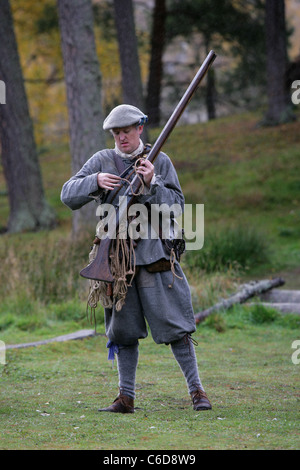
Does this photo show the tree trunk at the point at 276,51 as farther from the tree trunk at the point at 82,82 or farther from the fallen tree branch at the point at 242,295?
the fallen tree branch at the point at 242,295

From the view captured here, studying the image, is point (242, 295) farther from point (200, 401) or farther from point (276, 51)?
point (276, 51)

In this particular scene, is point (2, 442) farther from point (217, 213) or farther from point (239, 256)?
point (217, 213)

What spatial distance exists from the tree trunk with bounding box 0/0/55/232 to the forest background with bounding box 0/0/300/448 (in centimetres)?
3

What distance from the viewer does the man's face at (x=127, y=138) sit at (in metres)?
4.87

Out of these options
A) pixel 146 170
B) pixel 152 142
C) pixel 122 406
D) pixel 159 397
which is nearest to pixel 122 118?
pixel 146 170

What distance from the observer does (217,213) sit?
54.2 ft

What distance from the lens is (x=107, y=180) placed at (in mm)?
4715

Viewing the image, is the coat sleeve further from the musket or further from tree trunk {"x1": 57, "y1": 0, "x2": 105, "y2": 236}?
tree trunk {"x1": 57, "y1": 0, "x2": 105, "y2": 236}

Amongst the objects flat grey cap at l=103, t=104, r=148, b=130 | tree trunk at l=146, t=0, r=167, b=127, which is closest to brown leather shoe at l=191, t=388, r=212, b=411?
flat grey cap at l=103, t=104, r=148, b=130

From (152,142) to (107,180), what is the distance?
13.6m

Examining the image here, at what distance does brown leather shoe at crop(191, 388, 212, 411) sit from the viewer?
4.90 metres

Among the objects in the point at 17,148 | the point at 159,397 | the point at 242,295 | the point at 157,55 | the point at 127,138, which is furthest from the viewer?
the point at 157,55

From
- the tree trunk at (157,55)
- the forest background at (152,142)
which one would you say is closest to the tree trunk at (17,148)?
the forest background at (152,142)

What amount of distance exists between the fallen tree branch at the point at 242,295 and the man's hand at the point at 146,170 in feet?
14.9
